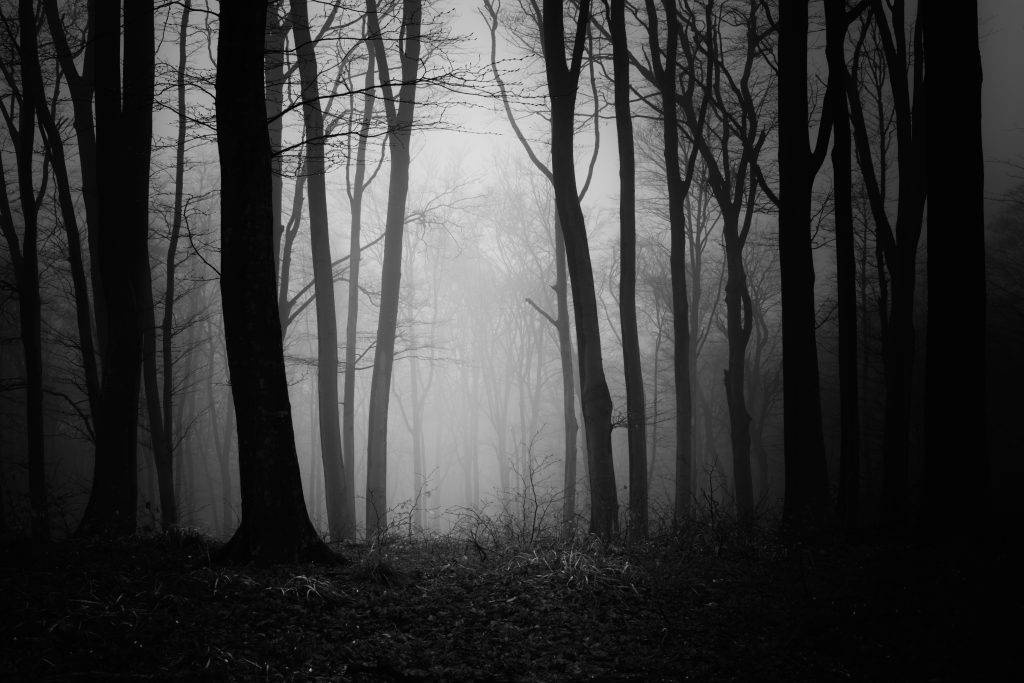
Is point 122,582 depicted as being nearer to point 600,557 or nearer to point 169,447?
point 600,557

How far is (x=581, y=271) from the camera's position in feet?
25.6

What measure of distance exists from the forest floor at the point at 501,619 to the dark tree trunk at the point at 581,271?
2.53 metres

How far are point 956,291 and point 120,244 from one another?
26.5 ft

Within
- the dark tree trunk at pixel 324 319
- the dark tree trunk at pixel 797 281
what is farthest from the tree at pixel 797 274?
the dark tree trunk at pixel 324 319

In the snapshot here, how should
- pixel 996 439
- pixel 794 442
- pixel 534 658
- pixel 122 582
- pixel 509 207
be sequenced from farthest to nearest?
pixel 509 207 → pixel 996 439 → pixel 794 442 → pixel 122 582 → pixel 534 658

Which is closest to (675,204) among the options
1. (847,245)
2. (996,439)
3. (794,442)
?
(847,245)

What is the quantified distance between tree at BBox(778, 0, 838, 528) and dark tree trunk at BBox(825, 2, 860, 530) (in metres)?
0.19

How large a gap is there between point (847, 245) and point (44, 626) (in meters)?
8.31

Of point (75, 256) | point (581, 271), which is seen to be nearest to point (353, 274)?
point (75, 256)

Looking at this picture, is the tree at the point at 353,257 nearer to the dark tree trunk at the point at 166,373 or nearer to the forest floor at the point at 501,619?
the dark tree trunk at the point at 166,373

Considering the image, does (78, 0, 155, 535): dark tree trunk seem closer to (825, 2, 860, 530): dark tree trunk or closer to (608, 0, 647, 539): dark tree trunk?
(608, 0, 647, 539): dark tree trunk

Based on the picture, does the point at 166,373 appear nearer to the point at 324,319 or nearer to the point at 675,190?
the point at 324,319

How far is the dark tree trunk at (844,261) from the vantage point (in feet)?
22.9

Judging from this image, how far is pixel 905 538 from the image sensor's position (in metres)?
5.19
